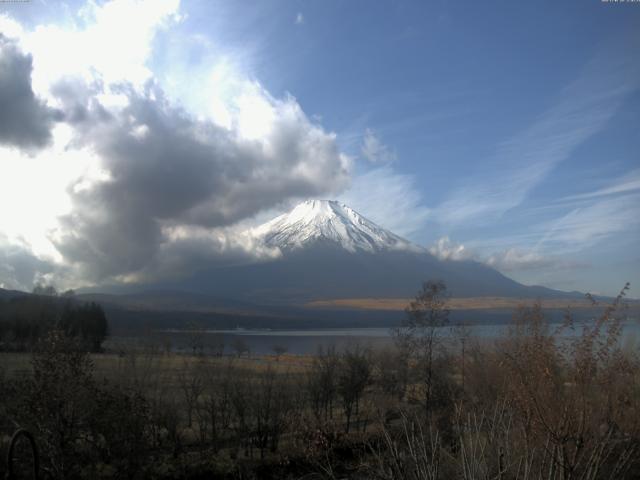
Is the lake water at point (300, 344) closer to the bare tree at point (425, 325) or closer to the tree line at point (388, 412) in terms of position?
the tree line at point (388, 412)

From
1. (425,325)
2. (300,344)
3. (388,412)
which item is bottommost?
(300,344)

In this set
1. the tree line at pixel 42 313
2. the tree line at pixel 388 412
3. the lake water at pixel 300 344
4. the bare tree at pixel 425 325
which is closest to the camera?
the tree line at pixel 388 412

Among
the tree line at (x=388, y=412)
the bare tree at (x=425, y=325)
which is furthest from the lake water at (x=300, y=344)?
the bare tree at (x=425, y=325)

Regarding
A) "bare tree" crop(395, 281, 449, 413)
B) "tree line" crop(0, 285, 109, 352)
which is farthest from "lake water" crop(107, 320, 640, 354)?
"tree line" crop(0, 285, 109, 352)

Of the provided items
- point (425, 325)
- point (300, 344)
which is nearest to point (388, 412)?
point (425, 325)

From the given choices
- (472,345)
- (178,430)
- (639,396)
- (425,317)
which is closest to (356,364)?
(425,317)

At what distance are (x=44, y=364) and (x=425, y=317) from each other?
67.6 feet

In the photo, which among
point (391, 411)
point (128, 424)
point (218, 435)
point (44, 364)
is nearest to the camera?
point (44, 364)

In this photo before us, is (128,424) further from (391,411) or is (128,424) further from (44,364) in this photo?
(391,411)

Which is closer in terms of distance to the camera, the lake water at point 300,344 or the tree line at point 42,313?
the lake water at point 300,344

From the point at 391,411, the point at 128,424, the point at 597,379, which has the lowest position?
the point at 391,411

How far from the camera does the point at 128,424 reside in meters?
12.1

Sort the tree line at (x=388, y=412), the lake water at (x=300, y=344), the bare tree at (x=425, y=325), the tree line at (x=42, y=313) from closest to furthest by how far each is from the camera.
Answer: the tree line at (x=388, y=412)
the lake water at (x=300, y=344)
the bare tree at (x=425, y=325)
the tree line at (x=42, y=313)

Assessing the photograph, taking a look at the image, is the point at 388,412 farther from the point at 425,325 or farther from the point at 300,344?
the point at 300,344
